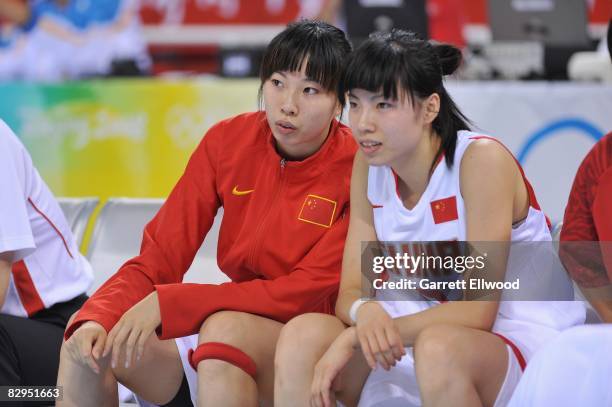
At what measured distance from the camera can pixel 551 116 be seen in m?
4.28

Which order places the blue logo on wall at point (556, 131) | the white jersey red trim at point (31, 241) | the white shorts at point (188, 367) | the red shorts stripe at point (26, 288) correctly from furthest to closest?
the blue logo on wall at point (556, 131)
the red shorts stripe at point (26, 288)
the white jersey red trim at point (31, 241)
the white shorts at point (188, 367)

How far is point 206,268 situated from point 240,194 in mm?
664

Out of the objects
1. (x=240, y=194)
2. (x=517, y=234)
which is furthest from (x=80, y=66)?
(x=517, y=234)

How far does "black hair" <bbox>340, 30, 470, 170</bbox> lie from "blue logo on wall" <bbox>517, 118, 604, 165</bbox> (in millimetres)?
2064

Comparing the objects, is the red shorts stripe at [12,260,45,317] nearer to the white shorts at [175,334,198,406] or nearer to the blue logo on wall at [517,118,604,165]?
the white shorts at [175,334,198,406]

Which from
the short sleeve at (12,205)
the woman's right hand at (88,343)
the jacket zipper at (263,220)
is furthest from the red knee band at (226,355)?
the short sleeve at (12,205)

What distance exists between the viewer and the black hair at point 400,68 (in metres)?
2.15

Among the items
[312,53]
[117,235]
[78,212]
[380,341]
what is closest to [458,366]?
[380,341]

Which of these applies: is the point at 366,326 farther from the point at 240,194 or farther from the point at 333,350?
the point at 240,194

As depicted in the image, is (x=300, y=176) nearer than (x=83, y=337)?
No

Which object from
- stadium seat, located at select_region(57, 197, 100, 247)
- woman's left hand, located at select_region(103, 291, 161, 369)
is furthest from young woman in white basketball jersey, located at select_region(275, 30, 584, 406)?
stadium seat, located at select_region(57, 197, 100, 247)

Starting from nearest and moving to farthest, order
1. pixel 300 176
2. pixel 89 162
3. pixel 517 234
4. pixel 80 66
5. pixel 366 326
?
pixel 366 326, pixel 517 234, pixel 300 176, pixel 89 162, pixel 80 66

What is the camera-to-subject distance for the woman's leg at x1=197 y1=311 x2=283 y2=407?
7.06ft

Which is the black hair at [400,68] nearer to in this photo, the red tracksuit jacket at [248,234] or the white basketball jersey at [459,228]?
the white basketball jersey at [459,228]
